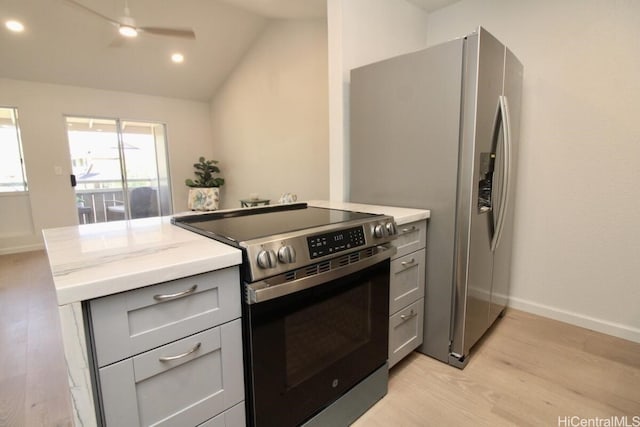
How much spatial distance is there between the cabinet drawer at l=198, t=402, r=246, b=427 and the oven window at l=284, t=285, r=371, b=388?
0.18 meters

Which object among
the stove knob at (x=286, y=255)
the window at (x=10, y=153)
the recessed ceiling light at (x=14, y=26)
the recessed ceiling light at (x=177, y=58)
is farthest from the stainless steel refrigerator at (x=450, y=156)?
the window at (x=10, y=153)

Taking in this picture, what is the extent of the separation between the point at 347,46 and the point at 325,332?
1.87 meters

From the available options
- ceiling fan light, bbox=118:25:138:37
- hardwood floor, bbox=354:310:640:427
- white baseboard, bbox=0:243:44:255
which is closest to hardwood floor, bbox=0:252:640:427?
hardwood floor, bbox=354:310:640:427

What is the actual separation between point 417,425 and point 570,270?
1.71 meters

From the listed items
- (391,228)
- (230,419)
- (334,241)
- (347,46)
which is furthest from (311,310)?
(347,46)

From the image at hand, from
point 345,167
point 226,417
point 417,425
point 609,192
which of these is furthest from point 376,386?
point 609,192

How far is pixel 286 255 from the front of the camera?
1.08m

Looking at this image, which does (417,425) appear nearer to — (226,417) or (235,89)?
(226,417)

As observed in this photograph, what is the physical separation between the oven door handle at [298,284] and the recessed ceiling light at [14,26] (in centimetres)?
484

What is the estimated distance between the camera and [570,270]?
2.31 metres

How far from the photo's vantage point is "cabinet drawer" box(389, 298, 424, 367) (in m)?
1.72

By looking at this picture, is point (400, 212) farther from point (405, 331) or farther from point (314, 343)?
point (314, 343)

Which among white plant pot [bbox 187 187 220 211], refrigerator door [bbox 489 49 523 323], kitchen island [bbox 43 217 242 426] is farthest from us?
white plant pot [bbox 187 187 220 211]
